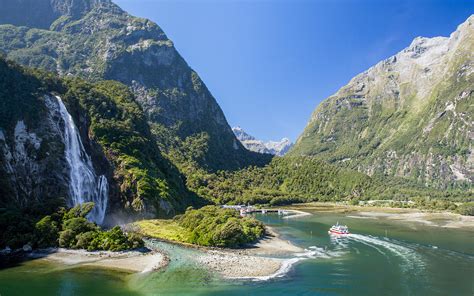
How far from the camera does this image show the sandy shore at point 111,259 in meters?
69.3

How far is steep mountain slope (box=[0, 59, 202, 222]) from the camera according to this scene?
100 meters

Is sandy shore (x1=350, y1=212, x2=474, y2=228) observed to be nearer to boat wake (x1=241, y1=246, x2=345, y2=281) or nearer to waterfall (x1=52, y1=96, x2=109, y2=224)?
boat wake (x1=241, y1=246, x2=345, y2=281)

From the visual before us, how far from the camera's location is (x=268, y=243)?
97.0m

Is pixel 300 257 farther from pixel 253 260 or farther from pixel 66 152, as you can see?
pixel 66 152

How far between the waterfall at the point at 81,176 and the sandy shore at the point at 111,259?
33336mm

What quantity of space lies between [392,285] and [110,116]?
133m

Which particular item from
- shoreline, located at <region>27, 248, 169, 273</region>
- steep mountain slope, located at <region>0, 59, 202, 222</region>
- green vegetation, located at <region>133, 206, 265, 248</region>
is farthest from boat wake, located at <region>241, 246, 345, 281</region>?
steep mountain slope, located at <region>0, 59, 202, 222</region>

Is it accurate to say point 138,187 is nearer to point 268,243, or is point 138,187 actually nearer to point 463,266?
point 268,243

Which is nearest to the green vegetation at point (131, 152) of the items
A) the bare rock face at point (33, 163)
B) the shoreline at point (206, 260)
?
the bare rock face at point (33, 163)

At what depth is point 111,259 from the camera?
242 feet

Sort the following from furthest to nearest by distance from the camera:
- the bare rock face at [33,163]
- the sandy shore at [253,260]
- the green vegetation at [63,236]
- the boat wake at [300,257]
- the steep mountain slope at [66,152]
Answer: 1. the steep mountain slope at [66,152]
2. the bare rock face at [33,163]
3. the green vegetation at [63,236]
4. the sandy shore at [253,260]
5. the boat wake at [300,257]

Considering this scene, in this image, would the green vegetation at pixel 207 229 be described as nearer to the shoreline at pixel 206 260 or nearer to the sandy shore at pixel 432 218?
the shoreline at pixel 206 260

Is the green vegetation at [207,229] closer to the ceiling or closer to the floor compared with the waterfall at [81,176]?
closer to the floor

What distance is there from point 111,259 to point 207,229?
92.3 ft
